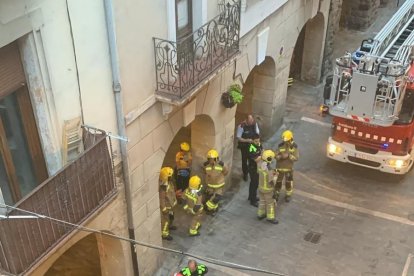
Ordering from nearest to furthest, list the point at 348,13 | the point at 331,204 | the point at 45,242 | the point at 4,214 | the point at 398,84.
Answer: the point at 4,214 → the point at 45,242 → the point at 398,84 → the point at 331,204 → the point at 348,13

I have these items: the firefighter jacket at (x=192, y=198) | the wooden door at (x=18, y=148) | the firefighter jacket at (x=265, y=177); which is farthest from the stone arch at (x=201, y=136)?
the wooden door at (x=18, y=148)

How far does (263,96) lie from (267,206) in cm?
370

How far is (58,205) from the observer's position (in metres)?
6.29

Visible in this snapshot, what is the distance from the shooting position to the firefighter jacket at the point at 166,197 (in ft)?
34.1

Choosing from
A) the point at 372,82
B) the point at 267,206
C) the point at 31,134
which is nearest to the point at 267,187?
the point at 267,206

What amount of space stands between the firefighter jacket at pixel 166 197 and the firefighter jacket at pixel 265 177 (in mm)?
1798

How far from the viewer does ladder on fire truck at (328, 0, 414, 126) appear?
34.2 feet

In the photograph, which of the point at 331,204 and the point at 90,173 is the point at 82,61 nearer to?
the point at 90,173

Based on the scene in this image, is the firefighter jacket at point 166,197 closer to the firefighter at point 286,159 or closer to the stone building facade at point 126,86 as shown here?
the stone building facade at point 126,86

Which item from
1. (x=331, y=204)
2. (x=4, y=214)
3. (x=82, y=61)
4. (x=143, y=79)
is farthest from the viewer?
(x=331, y=204)

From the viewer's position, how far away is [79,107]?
6852 millimetres

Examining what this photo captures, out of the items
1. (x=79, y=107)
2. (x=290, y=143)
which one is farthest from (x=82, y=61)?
(x=290, y=143)

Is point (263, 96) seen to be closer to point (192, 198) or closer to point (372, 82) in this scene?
point (372, 82)

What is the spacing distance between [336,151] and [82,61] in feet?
24.3
